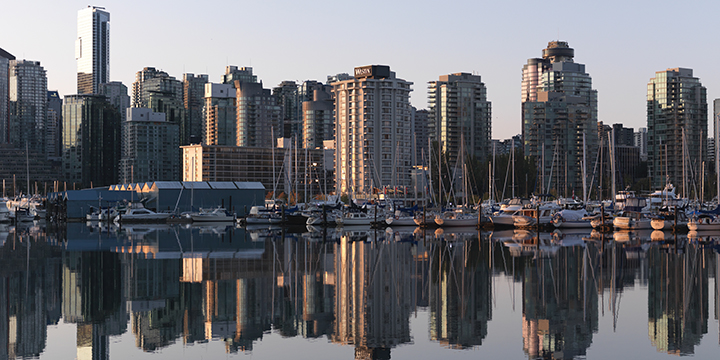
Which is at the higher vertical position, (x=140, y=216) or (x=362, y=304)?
(x=362, y=304)

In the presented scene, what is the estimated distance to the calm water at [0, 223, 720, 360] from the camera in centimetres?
2438

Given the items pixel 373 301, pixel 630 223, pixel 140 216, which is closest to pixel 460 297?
pixel 373 301

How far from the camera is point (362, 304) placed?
3117cm

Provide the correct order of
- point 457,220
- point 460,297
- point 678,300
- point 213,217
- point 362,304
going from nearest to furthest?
point 362,304 → point 678,300 → point 460,297 → point 457,220 → point 213,217

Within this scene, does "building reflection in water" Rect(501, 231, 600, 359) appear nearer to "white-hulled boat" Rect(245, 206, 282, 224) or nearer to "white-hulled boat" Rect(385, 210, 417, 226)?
"white-hulled boat" Rect(385, 210, 417, 226)

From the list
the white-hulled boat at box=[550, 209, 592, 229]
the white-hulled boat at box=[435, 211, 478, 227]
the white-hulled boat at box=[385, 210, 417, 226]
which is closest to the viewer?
the white-hulled boat at box=[550, 209, 592, 229]

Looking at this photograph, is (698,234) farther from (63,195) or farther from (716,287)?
(63,195)

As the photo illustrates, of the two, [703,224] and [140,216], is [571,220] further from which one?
[140,216]

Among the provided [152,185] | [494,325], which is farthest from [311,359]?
[152,185]

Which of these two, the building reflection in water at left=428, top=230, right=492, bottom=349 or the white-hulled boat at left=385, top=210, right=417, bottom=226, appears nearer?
the building reflection in water at left=428, top=230, right=492, bottom=349

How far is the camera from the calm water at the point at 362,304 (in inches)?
960

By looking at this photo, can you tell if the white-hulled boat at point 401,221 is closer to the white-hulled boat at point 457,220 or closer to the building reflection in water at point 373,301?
the white-hulled boat at point 457,220

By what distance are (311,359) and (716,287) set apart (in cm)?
2099

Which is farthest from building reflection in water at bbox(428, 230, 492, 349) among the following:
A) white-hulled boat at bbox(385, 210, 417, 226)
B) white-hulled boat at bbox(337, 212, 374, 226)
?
white-hulled boat at bbox(337, 212, 374, 226)
